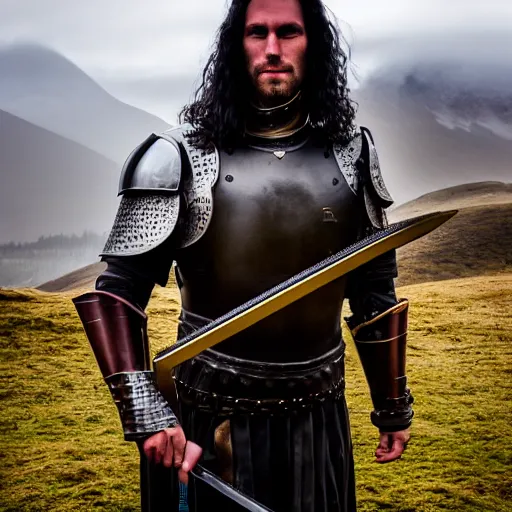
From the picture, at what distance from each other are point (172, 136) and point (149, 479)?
681 millimetres

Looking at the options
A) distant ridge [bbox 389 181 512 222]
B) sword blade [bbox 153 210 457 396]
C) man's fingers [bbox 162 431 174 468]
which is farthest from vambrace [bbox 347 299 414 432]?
distant ridge [bbox 389 181 512 222]

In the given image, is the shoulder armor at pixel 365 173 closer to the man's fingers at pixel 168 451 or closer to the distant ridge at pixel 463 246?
the man's fingers at pixel 168 451

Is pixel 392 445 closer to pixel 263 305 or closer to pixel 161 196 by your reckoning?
pixel 263 305

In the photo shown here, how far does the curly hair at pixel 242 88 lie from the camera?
4.32 feet

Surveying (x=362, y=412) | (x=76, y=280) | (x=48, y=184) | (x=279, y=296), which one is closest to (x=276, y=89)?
(x=279, y=296)

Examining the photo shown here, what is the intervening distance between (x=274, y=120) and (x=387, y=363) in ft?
1.87

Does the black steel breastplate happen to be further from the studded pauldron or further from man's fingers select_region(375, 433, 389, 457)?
man's fingers select_region(375, 433, 389, 457)

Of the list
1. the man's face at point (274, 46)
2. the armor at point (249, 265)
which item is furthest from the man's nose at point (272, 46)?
the armor at point (249, 265)

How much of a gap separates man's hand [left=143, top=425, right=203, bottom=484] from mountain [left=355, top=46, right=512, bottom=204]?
2.91 metres

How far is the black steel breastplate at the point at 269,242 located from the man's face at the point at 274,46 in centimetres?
13

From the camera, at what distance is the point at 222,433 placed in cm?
127

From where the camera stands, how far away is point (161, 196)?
123cm

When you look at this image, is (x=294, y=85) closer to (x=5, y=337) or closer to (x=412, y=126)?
(x=5, y=337)

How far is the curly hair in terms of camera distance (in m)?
1.32
